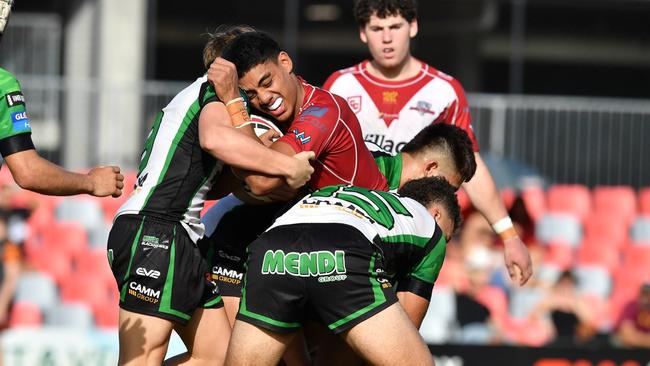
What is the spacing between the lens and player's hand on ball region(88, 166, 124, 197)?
4836 millimetres

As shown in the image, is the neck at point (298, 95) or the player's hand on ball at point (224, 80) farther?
the neck at point (298, 95)

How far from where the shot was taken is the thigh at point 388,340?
470 centimetres

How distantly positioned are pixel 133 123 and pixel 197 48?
11537 millimetres

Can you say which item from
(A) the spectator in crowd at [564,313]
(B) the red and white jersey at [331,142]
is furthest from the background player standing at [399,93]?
(A) the spectator in crowd at [564,313]

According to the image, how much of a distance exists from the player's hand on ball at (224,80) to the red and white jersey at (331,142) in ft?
0.94

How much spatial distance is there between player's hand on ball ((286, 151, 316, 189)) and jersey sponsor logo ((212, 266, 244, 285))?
2.93ft

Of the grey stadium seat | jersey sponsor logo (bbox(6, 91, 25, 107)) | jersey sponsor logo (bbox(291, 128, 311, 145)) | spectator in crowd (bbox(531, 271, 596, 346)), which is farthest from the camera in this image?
spectator in crowd (bbox(531, 271, 596, 346))

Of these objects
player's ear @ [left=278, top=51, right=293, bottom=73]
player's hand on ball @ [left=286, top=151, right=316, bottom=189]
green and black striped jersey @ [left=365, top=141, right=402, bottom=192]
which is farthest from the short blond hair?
green and black striped jersey @ [left=365, top=141, right=402, bottom=192]

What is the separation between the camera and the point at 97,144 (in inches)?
510

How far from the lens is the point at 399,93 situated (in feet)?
21.9

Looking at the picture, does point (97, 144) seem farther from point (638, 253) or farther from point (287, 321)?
point (287, 321)

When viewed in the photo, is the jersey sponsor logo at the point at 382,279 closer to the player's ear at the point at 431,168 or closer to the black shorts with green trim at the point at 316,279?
the black shorts with green trim at the point at 316,279

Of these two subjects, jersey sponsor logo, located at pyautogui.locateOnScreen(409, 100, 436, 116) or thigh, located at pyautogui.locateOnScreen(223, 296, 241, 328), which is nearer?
thigh, located at pyautogui.locateOnScreen(223, 296, 241, 328)

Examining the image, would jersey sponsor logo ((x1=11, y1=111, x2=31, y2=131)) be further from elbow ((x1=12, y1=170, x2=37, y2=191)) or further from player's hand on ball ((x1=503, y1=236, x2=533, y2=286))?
player's hand on ball ((x1=503, y1=236, x2=533, y2=286))
